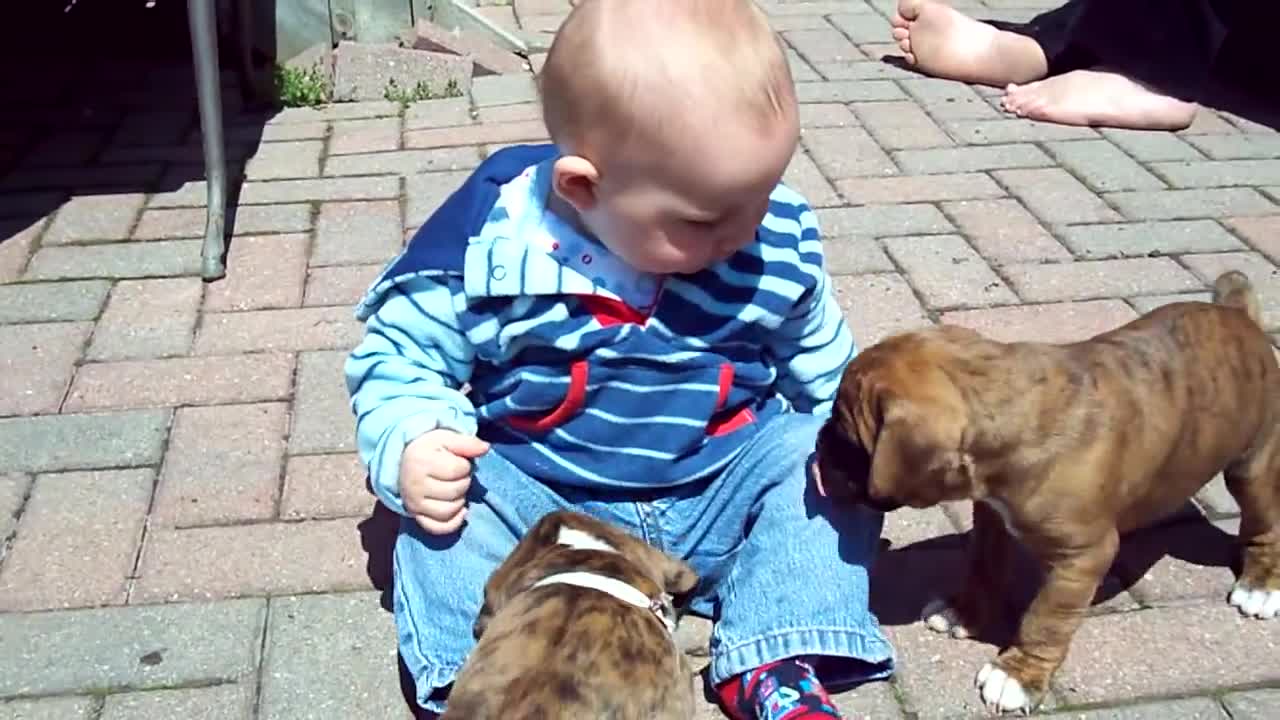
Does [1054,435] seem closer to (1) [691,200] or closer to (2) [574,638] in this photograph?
(1) [691,200]

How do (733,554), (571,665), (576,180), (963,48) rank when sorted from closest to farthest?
(571,665) → (576,180) → (733,554) → (963,48)

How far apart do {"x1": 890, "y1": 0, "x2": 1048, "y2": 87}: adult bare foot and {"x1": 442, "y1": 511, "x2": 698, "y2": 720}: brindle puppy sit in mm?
3612

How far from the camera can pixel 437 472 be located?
2.37 m

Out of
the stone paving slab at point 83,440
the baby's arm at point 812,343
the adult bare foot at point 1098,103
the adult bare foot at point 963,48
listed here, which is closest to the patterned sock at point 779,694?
the baby's arm at point 812,343

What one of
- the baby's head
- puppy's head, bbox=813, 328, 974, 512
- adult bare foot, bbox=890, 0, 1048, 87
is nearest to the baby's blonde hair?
the baby's head

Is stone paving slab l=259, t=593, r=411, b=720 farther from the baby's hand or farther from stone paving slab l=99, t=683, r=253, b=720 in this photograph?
the baby's hand

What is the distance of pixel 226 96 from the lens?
5.35 m

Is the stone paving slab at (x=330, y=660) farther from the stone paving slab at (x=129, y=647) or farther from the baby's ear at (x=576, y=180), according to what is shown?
the baby's ear at (x=576, y=180)

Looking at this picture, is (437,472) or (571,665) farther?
(437,472)

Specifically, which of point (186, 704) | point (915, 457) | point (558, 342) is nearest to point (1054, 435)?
point (915, 457)

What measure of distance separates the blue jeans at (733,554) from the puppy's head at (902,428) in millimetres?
195

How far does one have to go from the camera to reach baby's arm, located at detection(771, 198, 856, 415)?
104 inches

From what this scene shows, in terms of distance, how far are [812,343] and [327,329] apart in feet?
4.84

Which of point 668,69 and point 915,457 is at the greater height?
point 668,69
